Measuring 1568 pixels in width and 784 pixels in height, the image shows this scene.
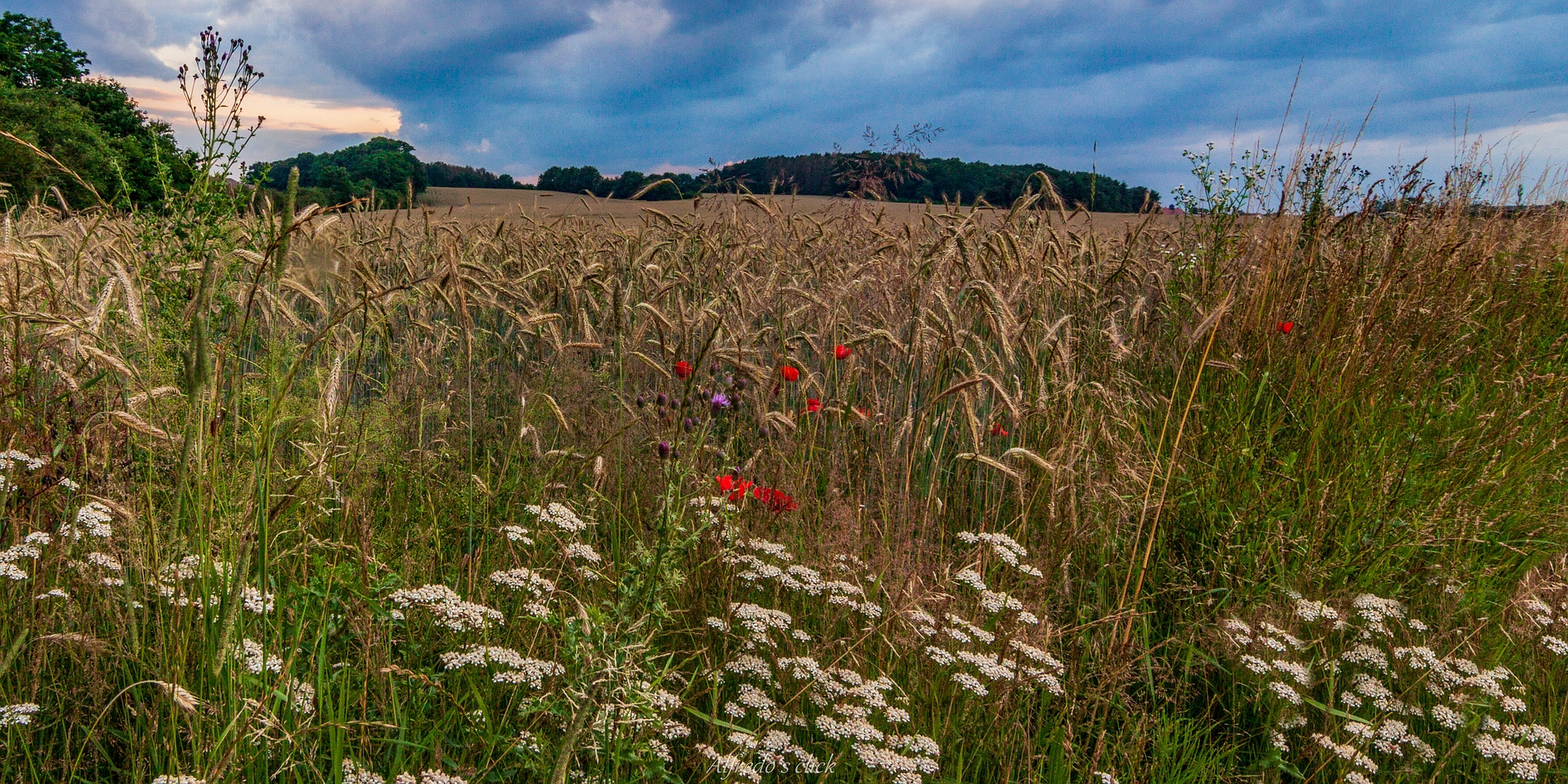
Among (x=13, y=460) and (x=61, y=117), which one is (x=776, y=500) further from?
(x=61, y=117)

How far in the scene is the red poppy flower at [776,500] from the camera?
294cm

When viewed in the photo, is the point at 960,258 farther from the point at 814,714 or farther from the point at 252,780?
the point at 252,780

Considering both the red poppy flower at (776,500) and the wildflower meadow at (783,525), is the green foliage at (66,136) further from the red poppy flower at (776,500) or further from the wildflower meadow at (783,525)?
the red poppy flower at (776,500)

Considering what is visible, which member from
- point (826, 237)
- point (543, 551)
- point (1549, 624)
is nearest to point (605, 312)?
point (543, 551)

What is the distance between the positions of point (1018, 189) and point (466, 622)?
5424 mm

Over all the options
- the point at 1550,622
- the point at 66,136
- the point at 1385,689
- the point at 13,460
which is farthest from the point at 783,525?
the point at 66,136

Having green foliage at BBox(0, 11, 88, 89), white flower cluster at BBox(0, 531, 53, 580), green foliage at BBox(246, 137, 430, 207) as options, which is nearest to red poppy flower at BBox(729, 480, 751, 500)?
white flower cluster at BBox(0, 531, 53, 580)

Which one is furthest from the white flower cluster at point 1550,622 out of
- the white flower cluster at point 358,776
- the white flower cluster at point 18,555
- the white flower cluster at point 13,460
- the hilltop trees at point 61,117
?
the hilltop trees at point 61,117

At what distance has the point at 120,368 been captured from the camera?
1639mm

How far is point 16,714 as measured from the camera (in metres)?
1.70

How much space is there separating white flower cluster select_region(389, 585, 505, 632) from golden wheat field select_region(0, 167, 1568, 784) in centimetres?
1

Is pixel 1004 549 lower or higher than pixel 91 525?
lower

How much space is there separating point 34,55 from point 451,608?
43.3m

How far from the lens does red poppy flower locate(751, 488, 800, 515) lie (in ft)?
9.64
